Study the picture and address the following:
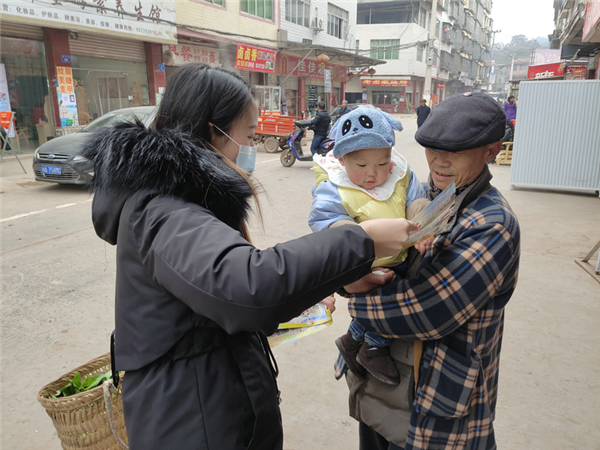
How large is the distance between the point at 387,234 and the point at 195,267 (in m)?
0.44

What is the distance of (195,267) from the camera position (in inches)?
34.4

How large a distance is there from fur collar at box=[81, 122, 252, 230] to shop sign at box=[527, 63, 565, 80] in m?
22.6

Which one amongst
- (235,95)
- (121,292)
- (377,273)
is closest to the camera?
(121,292)

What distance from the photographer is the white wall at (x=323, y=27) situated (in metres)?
23.0

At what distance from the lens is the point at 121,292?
1134 millimetres

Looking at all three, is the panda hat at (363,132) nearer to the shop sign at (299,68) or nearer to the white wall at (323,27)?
the shop sign at (299,68)

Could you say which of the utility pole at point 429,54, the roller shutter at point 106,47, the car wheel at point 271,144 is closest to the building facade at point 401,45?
the utility pole at point 429,54

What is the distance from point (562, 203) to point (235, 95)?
7.65 meters

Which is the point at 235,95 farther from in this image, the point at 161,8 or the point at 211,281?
the point at 161,8

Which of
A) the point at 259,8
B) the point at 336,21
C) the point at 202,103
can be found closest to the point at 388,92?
the point at 336,21

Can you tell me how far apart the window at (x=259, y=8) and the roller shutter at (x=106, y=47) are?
595 centimetres

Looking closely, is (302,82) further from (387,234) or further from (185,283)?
(185,283)

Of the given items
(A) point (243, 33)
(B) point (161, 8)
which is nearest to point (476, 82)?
(A) point (243, 33)

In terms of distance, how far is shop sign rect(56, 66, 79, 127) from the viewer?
40.5 feet
